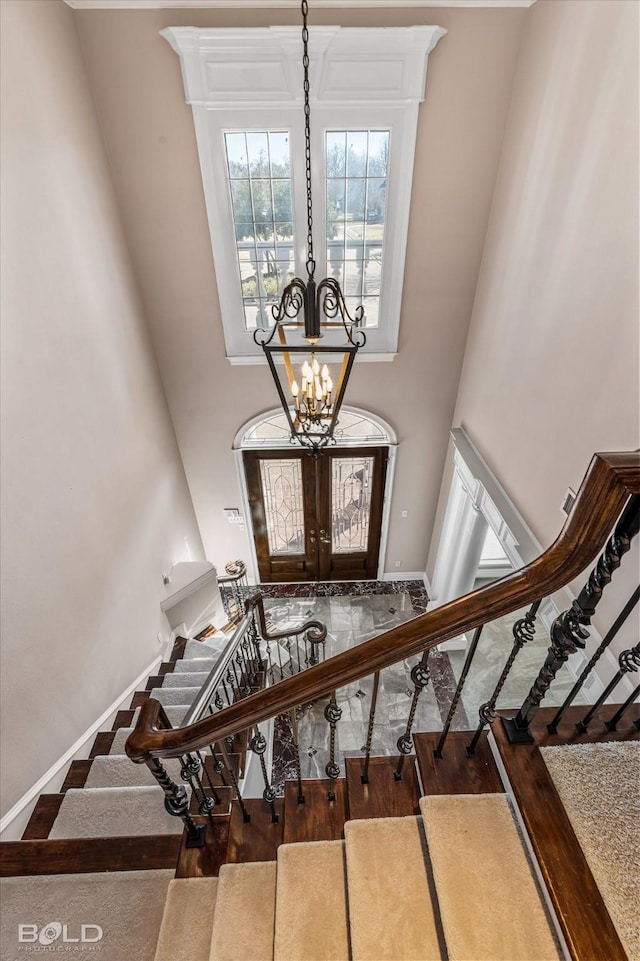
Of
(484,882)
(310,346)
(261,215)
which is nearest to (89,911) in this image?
(484,882)

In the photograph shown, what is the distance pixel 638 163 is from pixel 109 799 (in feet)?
14.1

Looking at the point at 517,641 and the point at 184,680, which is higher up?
the point at 517,641

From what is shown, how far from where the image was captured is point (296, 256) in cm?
418

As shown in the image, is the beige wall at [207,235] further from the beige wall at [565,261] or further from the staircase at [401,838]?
the staircase at [401,838]

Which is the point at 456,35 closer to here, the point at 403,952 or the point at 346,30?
the point at 346,30

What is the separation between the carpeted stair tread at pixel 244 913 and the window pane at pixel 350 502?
4.26 metres

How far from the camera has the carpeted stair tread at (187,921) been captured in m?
1.53

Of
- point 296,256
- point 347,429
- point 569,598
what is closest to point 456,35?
point 296,256

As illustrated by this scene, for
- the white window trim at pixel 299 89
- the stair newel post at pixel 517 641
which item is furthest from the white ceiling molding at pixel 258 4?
the stair newel post at pixel 517 641

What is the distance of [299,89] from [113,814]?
16.4ft

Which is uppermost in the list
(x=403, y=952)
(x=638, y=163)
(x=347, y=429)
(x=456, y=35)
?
(x=456, y=35)

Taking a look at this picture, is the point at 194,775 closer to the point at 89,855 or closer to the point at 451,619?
the point at 89,855

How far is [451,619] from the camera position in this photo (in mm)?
1201

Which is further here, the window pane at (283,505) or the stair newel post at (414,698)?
the window pane at (283,505)
